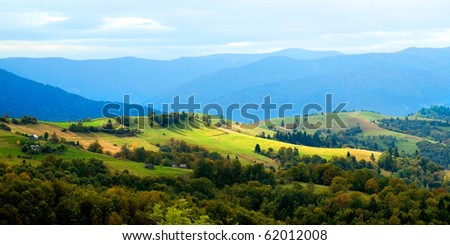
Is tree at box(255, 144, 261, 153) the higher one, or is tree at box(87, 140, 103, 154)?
tree at box(87, 140, 103, 154)

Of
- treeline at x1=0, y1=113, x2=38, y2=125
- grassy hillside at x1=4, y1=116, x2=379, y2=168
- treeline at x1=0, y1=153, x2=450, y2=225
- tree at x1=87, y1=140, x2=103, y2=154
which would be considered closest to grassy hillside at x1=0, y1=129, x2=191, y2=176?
treeline at x1=0, y1=153, x2=450, y2=225

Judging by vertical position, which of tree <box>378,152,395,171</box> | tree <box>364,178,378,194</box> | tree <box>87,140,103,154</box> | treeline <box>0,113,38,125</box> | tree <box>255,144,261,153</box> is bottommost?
tree <box>378,152,395,171</box>

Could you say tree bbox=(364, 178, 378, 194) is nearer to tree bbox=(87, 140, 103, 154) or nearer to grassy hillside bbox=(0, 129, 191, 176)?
grassy hillside bbox=(0, 129, 191, 176)

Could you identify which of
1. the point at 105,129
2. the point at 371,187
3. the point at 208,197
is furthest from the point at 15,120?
the point at 371,187

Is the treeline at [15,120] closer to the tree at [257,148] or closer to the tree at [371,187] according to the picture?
the tree at [257,148]

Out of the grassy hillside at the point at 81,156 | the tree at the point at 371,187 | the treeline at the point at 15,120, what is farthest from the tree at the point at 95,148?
the tree at the point at 371,187
